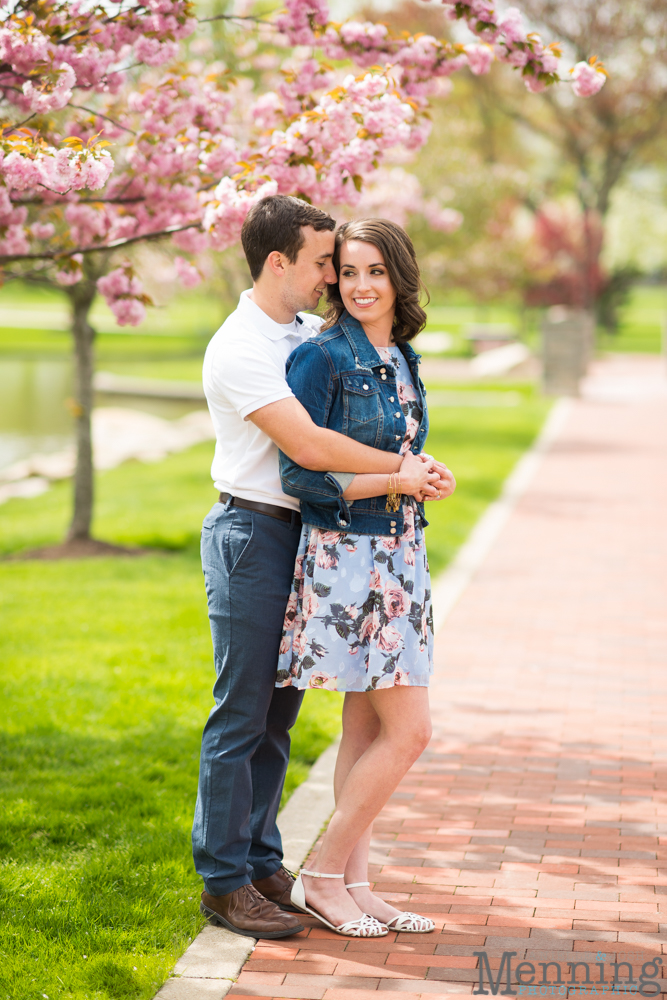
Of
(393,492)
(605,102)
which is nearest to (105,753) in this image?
(393,492)

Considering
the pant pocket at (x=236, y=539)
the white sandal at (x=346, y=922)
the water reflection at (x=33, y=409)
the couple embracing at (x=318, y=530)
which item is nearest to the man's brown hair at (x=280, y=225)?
the couple embracing at (x=318, y=530)

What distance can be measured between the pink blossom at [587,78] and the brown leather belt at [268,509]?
107 inches

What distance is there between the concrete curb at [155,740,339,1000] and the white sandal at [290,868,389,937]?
0.18m

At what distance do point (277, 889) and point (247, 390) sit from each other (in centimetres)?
162

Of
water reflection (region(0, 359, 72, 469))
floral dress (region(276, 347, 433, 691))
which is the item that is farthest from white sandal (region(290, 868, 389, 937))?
water reflection (region(0, 359, 72, 469))

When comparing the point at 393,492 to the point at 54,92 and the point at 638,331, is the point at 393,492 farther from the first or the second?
the point at 638,331

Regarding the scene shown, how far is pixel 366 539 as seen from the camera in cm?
321

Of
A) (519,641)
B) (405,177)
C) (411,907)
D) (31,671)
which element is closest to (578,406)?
(405,177)

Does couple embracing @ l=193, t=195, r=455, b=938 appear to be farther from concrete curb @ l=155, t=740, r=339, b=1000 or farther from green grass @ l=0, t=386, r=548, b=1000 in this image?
green grass @ l=0, t=386, r=548, b=1000

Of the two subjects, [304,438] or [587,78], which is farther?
[587,78]

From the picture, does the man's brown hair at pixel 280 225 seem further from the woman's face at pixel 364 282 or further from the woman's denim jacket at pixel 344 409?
the woman's denim jacket at pixel 344 409

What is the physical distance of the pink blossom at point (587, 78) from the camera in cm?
492

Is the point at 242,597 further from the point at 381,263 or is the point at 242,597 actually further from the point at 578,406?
the point at 578,406

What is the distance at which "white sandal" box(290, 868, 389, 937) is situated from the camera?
3332mm
